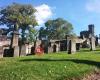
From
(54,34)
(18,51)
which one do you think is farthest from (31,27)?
(18,51)

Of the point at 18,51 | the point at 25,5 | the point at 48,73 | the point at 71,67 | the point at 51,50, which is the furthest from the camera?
the point at 25,5

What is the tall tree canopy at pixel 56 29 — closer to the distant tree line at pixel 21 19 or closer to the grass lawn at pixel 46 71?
the distant tree line at pixel 21 19

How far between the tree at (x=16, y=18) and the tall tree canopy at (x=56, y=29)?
20.0 metres

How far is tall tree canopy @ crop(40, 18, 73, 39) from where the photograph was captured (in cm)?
10260

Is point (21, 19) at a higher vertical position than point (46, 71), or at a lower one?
higher

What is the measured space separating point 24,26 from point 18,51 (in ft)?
190

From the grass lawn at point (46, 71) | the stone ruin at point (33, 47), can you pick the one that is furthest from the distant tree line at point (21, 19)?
the grass lawn at point (46, 71)

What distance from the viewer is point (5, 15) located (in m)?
82.3

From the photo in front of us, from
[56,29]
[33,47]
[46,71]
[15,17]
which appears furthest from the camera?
[56,29]

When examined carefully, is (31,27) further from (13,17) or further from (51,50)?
(51,50)

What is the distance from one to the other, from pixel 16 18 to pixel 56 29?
89.6 ft

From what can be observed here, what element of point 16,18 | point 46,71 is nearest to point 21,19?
point 16,18

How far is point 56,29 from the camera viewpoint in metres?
106

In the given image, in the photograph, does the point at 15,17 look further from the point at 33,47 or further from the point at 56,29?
the point at 33,47
